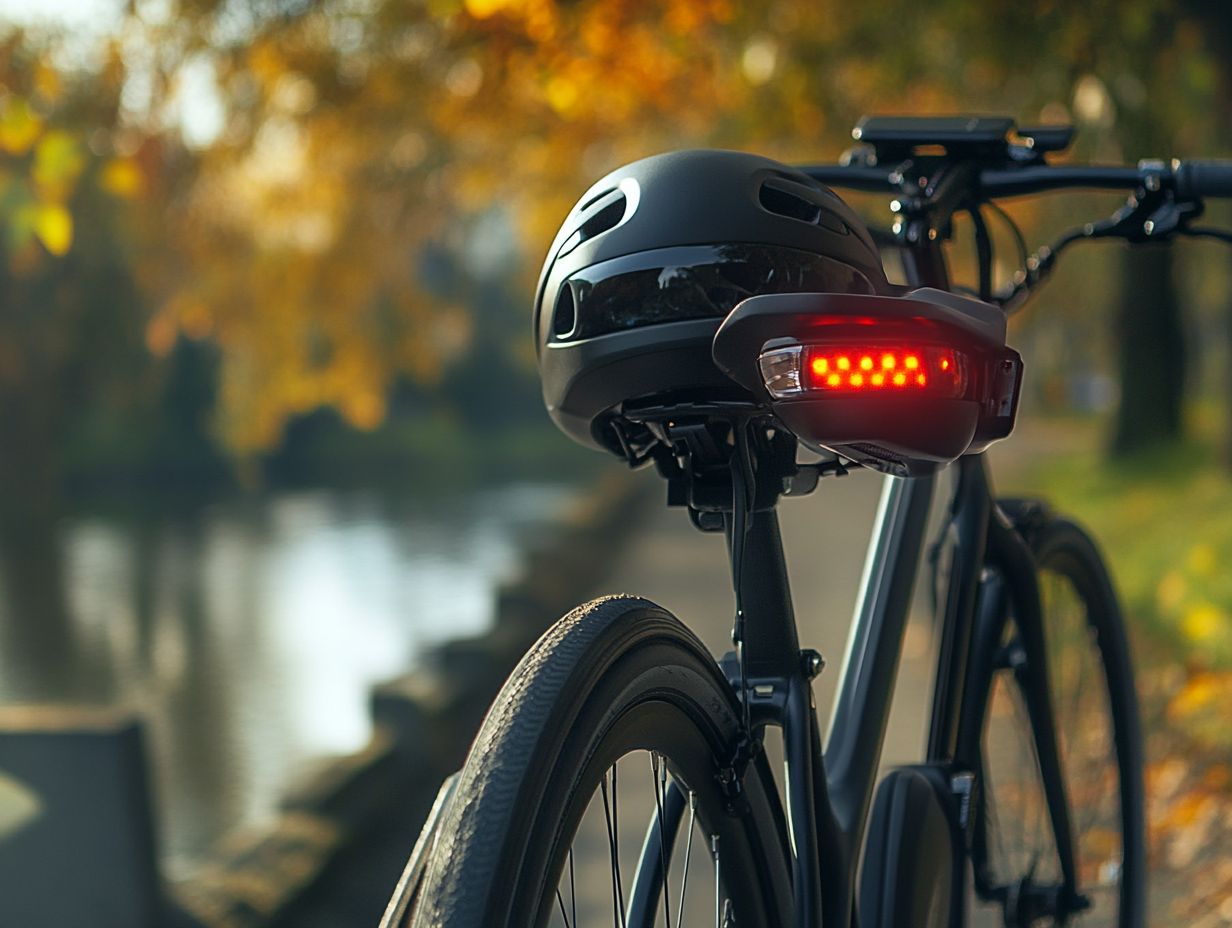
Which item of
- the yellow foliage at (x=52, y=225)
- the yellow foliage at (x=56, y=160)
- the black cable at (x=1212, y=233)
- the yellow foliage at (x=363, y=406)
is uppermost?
the yellow foliage at (x=56, y=160)

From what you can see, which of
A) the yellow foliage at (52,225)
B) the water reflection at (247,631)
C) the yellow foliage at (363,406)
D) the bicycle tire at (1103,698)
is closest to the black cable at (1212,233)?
the bicycle tire at (1103,698)

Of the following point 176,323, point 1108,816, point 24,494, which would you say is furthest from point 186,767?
point 24,494

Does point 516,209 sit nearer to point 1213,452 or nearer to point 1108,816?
point 1213,452

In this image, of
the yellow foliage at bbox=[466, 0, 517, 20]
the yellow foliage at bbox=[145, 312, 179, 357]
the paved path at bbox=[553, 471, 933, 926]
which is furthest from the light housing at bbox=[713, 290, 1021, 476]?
the yellow foliage at bbox=[145, 312, 179, 357]

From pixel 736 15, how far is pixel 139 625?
5658 mm

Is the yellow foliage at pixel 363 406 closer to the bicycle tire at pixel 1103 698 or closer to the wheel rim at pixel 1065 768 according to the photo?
the wheel rim at pixel 1065 768

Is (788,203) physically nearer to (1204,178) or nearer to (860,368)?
(860,368)

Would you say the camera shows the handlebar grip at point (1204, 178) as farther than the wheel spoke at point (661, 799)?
Yes

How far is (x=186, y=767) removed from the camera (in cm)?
634

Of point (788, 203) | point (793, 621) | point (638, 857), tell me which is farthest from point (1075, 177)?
point (638, 857)

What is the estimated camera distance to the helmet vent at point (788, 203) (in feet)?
5.15

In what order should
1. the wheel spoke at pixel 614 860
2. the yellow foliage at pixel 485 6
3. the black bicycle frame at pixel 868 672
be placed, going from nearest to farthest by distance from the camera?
the wheel spoke at pixel 614 860 → the black bicycle frame at pixel 868 672 → the yellow foliage at pixel 485 6

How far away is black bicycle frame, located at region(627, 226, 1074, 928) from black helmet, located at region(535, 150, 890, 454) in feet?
0.82

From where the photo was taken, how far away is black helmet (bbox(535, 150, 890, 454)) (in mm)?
1504
